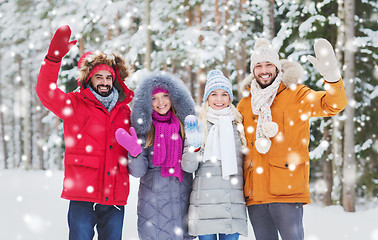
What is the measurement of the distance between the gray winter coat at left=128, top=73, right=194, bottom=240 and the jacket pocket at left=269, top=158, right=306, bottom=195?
36.4 inches

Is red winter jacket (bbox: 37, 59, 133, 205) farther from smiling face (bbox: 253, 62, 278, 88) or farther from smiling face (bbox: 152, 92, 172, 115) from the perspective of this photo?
smiling face (bbox: 253, 62, 278, 88)

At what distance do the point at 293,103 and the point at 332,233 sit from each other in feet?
12.2

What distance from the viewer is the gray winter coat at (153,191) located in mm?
3438

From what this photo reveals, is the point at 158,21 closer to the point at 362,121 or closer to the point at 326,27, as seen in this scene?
the point at 326,27

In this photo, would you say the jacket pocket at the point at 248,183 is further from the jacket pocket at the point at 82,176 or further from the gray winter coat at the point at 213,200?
the jacket pocket at the point at 82,176

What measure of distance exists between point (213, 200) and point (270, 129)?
0.89 m

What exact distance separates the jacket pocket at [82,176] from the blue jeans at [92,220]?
12cm

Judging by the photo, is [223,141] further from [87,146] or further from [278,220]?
[87,146]

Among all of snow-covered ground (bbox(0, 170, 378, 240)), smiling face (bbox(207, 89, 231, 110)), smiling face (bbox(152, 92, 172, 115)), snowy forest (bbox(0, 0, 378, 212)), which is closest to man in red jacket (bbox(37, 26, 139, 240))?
smiling face (bbox(152, 92, 172, 115))

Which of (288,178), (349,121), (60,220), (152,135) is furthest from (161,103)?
(349,121)

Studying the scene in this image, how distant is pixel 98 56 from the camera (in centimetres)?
363

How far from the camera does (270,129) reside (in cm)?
330

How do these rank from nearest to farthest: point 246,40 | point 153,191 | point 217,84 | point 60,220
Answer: point 153,191, point 217,84, point 60,220, point 246,40

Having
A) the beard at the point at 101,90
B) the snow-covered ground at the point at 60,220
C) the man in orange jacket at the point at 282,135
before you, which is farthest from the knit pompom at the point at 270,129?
the snow-covered ground at the point at 60,220
